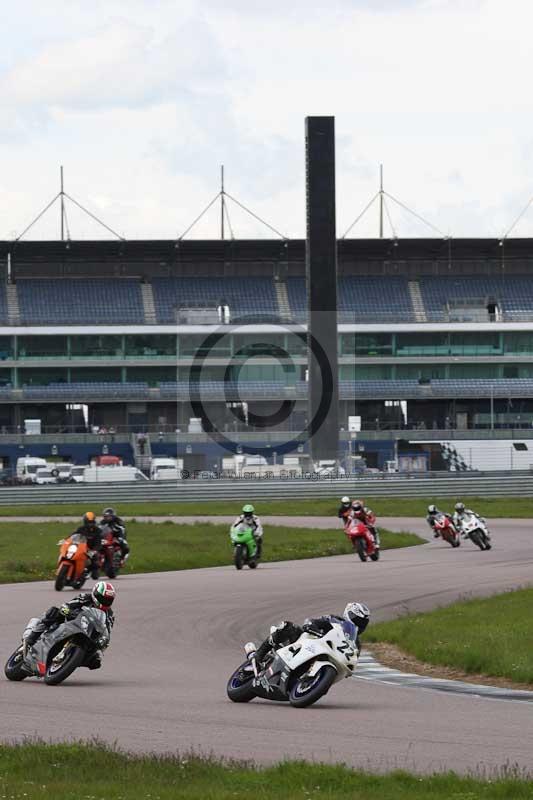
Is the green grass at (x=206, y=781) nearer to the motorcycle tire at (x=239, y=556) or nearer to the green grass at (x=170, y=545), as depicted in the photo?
the green grass at (x=170, y=545)

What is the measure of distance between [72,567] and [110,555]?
3.13 m

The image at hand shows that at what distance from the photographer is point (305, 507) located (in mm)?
59906

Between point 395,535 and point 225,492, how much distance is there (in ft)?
80.0

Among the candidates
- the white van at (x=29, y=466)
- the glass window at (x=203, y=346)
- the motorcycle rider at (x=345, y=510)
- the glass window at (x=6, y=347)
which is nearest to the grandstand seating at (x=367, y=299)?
the glass window at (x=203, y=346)

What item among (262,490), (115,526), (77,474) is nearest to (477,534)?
(115,526)

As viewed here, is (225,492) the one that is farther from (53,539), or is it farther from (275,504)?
(53,539)

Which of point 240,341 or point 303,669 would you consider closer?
point 303,669

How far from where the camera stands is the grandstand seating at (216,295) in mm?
99062

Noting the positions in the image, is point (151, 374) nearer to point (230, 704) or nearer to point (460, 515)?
point (460, 515)

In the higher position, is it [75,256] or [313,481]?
[75,256]

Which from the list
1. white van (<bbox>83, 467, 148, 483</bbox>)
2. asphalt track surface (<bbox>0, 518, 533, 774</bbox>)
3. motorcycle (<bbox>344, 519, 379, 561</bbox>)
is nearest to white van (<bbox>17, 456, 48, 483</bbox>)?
white van (<bbox>83, 467, 148, 483</bbox>)

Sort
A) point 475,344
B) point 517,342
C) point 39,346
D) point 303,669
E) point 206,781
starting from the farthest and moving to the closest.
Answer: point 517,342 → point 475,344 → point 39,346 → point 303,669 → point 206,781

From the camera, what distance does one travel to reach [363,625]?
14258 mm

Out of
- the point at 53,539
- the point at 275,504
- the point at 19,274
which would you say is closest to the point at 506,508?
Answer: the point at 275,504
